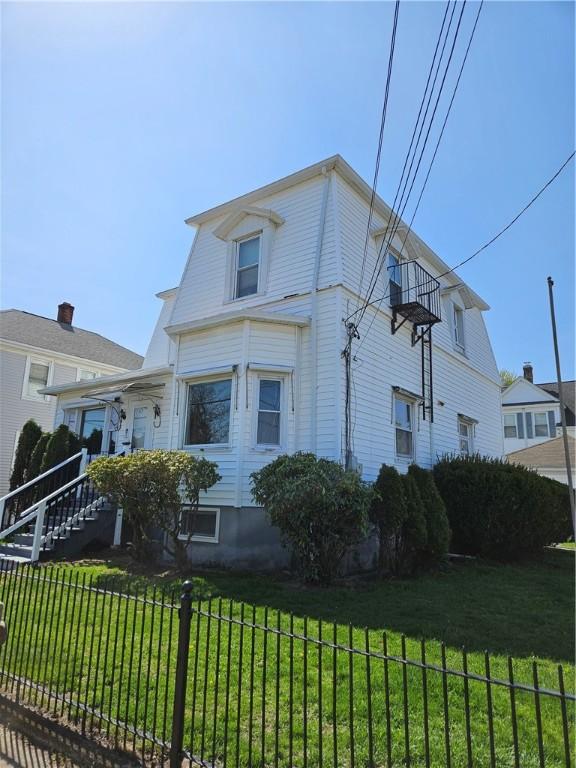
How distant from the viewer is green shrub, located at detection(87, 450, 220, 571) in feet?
27.2

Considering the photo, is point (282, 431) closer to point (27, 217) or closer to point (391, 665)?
point (391, 665)

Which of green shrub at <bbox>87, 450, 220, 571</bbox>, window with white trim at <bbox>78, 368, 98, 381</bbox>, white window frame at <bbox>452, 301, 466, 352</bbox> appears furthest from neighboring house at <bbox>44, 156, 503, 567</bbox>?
window with white trim at <bbox>78, 368, 98, 381</bbox>

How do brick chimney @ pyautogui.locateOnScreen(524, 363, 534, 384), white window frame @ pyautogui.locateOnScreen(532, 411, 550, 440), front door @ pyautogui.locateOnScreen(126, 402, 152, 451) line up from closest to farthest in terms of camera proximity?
front door @ pyautogui.locateOnScreen(126, 402, 152, 451)
white window frame @ pyautogui.locateOnScreen(532, 411, 550, 440)
brick chimney @ pyautogui.locateOnScreen(524, 363, 534, 384)

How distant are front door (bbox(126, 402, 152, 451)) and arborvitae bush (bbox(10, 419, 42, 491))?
11.3 ft

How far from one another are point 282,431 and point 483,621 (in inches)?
205

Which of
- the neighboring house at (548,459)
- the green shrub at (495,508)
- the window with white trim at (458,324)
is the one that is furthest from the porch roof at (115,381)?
the neighboring house at (548,459)

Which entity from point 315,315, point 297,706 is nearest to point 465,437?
point 315,315

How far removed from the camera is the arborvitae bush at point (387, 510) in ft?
27.8

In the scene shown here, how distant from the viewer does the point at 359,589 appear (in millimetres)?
7574

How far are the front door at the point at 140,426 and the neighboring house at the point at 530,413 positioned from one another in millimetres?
22449

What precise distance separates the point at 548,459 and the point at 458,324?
1006 cm

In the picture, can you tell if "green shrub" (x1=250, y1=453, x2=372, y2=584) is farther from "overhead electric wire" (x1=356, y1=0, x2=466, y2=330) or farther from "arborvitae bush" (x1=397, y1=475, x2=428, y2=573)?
"overhead electric wire" (x1=356, y1=0, x2=466, y2=330)

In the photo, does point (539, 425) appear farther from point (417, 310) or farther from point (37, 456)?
point (37, 456)

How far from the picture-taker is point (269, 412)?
10.2m
